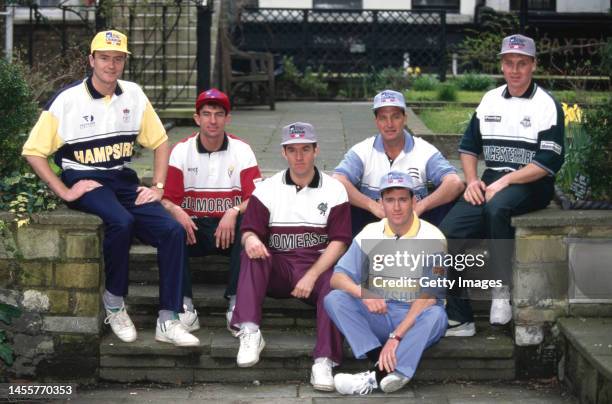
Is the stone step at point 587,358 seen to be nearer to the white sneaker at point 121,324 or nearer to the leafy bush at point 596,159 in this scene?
the leafy bush at point 596,159

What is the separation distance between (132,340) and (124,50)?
1849mm

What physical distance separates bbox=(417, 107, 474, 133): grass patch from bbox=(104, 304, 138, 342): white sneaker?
4735 mm

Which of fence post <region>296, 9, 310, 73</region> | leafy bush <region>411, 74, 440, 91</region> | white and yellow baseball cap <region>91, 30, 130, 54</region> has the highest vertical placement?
fence post <region>296, 9, 310, 73</region>

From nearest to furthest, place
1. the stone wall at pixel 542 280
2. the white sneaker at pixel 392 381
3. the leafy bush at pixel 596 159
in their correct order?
the white sneaker at pixel 392 381
the stone wall at pixel 542 280
the leafy bush at pixel 596 159

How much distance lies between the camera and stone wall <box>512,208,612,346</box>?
6.86 meters

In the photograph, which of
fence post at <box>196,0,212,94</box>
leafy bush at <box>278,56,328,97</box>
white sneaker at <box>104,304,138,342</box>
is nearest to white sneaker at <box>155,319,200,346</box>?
white sneaker at <box>104,304,138,342</box>

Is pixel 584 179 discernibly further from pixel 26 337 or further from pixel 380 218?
pixel 26 337

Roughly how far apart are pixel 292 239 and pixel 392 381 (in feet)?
3.87

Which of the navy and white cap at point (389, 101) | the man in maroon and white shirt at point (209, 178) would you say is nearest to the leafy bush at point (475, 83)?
the navy and white cap at point (389, 101)

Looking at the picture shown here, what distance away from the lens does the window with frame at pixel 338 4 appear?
1925 cm

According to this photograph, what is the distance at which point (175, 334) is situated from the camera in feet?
22.2

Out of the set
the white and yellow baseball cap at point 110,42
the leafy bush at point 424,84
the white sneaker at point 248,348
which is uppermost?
the white and yellow baseball cap at point 110,42

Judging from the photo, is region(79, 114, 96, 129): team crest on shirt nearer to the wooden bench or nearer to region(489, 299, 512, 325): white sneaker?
region(489, 299, 512, 325): white sneaker

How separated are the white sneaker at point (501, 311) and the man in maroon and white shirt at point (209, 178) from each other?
174 centimetres
